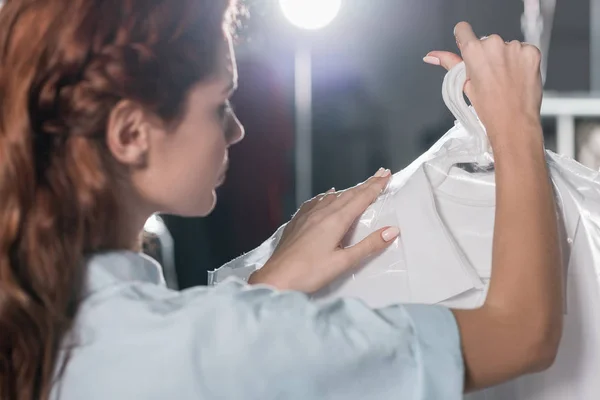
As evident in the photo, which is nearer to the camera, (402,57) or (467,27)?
(467,27)

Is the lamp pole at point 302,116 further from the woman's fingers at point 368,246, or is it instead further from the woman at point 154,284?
the woman at point 154,284

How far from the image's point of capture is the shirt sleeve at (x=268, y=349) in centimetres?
64

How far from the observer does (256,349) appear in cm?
64

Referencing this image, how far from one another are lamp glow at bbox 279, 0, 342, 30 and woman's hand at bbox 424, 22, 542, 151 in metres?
1.61

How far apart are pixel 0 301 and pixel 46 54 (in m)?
0.20

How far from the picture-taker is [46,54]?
658 mm

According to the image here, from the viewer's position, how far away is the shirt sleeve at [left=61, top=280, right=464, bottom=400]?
64 centimetres

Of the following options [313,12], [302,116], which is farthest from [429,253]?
[302,116]

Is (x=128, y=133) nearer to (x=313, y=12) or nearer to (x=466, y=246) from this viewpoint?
(x=466, y=246)

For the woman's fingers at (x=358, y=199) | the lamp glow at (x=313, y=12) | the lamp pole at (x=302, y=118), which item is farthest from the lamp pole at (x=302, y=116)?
the woman's fingers at (x=358, y=199)

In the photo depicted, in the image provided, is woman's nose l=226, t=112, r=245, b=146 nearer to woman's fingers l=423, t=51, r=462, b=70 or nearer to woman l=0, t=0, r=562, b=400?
woman l=0, t=0, r=562, b=400

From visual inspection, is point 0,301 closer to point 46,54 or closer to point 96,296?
point 96,296

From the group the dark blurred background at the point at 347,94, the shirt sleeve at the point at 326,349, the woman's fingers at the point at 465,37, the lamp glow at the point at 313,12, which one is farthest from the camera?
the dark blurred background at the point at 347,94

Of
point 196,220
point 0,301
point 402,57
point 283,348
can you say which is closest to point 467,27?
point 283,348
